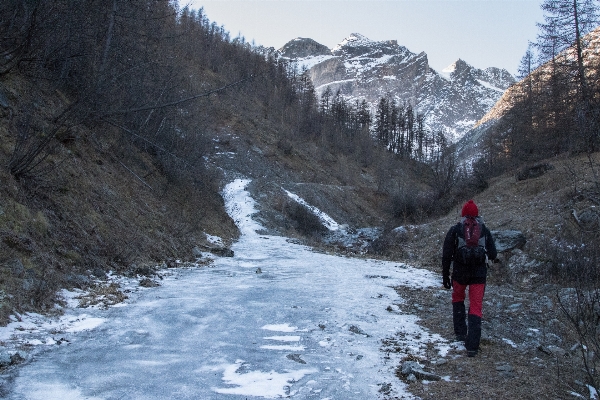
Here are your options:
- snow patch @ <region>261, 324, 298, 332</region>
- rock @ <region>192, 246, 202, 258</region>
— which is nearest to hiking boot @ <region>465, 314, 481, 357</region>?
snow patch @ <region>261, 324, 298, 332</region>

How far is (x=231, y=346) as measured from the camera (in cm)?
492

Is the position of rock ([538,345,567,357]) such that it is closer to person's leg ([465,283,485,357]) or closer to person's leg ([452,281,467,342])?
person's leg ([465,283,485,357])

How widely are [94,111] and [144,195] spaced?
5.35 meters

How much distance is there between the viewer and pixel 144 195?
13883 mm

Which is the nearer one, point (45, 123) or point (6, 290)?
point (6, 290)

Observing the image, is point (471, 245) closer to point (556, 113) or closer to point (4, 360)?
point (4, 360)

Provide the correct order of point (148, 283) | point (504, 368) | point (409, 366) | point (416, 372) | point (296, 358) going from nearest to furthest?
point (416, 372) < point (409, 366) < point (504, 368) < point (296, 358) < point (148, 283)

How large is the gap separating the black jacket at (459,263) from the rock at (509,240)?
6605 millimetres

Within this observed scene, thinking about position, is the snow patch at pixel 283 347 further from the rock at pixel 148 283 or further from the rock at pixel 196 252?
the rock at pixel 196 252

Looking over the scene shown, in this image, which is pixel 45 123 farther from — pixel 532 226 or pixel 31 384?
pixel 532 226

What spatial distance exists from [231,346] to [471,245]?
3.29 m

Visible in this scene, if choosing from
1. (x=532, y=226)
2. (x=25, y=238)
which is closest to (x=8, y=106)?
(x=25, y=238)

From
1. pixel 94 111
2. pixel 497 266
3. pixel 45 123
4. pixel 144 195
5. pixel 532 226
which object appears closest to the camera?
pixel 94 111

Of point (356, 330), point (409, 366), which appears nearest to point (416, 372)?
point (409, 366)
